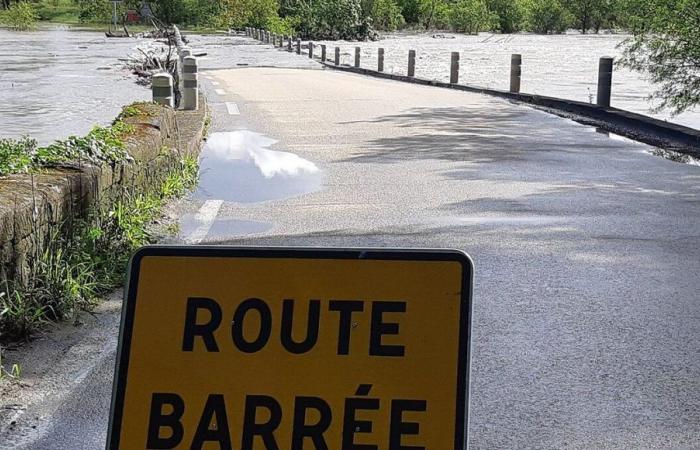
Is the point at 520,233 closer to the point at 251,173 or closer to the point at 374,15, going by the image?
the point at 251,173

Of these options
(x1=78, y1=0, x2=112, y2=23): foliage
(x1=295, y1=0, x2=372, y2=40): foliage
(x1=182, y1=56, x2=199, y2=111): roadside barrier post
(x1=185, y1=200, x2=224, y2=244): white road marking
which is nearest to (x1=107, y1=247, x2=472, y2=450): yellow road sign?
(x1=185, y1=200, x2=224, y2=244): white road marking

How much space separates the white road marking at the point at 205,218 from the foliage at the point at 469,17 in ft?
328

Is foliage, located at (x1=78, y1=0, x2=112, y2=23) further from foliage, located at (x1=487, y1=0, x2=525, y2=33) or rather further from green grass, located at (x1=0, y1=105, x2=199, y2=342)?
green grass, located at (x1=0, y1=105, x2=199, y2=342)

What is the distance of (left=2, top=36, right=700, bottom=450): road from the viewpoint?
16.7 ft

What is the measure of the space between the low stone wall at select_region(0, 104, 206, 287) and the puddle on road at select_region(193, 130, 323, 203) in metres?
1.14

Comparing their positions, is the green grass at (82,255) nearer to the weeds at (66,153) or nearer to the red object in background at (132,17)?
the weeds at (66,153)

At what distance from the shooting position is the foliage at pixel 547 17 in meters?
116

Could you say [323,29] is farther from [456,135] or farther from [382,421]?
[382,421]

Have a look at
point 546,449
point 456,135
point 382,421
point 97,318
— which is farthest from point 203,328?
point 456,135

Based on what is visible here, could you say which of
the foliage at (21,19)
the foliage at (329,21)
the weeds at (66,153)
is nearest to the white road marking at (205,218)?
the weeds at (66,153)

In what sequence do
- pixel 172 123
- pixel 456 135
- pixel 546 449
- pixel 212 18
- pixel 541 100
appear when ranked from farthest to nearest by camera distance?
pixel 212 18 < pixel 541 100 < pixel 456 135 < pixel 172 123 < pixel 546 449

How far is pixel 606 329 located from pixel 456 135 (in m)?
10.9

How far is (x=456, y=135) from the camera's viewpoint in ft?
56.4

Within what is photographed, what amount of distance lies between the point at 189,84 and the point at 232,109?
11.4 ft
